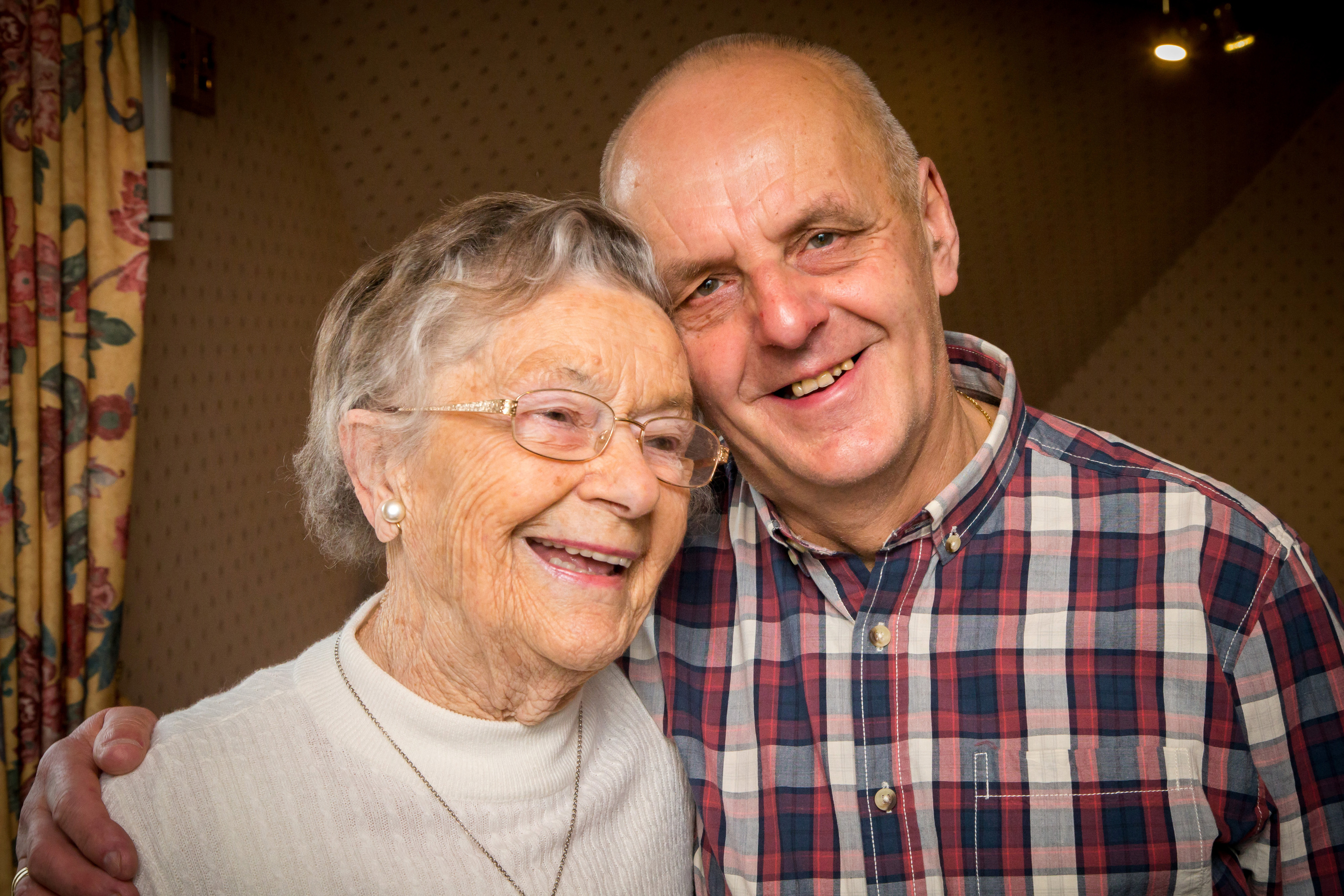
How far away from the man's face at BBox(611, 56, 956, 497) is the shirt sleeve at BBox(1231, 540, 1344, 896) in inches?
20.4

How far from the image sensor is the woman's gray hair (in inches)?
50.1

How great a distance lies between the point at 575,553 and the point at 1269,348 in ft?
17.8

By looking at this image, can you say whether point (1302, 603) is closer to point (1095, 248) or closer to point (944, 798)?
point (944, 798)

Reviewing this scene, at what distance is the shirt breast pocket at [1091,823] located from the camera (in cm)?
132

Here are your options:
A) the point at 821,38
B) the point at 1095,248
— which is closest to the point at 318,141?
the point at 821,38

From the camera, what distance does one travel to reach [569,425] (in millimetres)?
1253

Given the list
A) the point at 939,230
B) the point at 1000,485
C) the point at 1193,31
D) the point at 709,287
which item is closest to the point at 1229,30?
the point at 1193,31

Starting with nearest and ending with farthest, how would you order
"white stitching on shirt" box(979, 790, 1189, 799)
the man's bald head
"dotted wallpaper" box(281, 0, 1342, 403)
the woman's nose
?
the woman's nose, "white stitching on shirt" box(979, 790, 1189, 799), the man's bald head, "dotted wallpaper" box(281, 0, 1342, 403)

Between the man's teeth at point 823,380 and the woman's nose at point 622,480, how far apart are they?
31cm

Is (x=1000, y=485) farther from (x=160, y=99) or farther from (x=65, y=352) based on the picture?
(x=160, y=99)

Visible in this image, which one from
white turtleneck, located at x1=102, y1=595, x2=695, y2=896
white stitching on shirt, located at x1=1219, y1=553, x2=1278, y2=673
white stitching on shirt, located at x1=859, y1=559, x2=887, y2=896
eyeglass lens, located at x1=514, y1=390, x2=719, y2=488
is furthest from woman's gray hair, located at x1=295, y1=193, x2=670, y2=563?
white stitching on shirt, located at x1=1219, y1=553, x2=1278, y2=673

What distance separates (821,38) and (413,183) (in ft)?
4.88

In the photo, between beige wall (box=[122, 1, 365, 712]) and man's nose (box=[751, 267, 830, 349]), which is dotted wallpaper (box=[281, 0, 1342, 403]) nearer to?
beige wall (box=[122, 1, 365, 712])

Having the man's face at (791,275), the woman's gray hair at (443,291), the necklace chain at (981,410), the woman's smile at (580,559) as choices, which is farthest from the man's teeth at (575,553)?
the necklace chain at (981,410)
